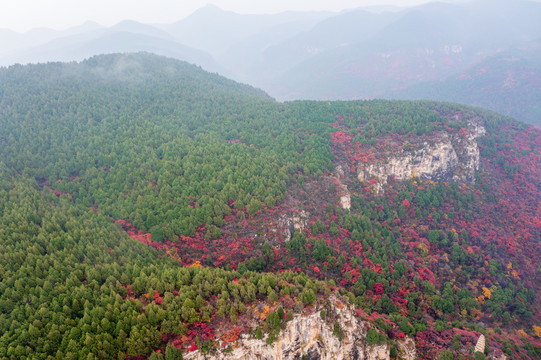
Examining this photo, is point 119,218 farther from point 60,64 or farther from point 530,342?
point 60,64

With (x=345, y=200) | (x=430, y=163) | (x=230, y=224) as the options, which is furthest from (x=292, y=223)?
(x=430, y=163)

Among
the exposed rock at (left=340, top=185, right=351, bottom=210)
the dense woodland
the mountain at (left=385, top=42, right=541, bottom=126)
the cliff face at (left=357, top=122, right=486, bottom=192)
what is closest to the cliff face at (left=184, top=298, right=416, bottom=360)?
the dense woodland

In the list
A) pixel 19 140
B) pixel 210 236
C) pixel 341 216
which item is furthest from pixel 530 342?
pixel 19 140

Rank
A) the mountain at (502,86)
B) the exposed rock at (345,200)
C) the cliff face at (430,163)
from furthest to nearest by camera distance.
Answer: the mountain at (502,86)
the cliff face at (430,163)
the exposed rock at (345,200)

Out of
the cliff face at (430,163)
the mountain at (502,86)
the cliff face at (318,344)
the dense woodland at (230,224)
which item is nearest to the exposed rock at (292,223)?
the dense woodland at (230,224)

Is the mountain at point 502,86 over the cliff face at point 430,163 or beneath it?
over

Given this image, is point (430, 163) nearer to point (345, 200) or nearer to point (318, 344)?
point (345, 200)

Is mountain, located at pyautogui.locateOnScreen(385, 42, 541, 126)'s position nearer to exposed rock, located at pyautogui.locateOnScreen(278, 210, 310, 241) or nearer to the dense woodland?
the dense woodland

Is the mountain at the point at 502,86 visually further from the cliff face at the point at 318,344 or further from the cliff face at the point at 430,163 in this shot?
the cliff face at the point at 318,344
